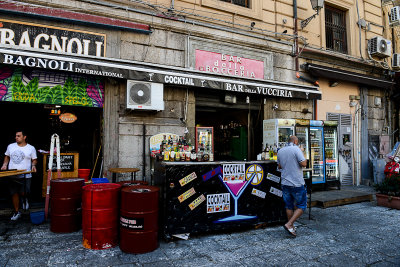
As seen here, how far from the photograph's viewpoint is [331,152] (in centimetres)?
934

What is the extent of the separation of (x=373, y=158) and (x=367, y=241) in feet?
27.2

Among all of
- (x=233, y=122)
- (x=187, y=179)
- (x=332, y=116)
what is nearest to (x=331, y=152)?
(x=332, y=116)

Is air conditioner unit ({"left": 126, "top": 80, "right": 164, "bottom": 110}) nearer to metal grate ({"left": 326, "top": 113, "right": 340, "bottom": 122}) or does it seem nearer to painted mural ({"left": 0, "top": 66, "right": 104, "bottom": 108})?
painted mural ({"left": 0, "top": 66, "right": 104, "bottom": 108})

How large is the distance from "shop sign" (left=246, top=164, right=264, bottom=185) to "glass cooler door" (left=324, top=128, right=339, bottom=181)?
505 cm

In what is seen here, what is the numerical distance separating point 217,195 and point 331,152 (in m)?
6.43

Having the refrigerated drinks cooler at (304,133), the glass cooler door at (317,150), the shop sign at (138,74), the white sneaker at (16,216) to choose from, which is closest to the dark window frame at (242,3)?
the shop sign at (138,74)

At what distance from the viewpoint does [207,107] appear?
28.1ft

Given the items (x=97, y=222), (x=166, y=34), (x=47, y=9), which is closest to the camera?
(x=97, y=222)

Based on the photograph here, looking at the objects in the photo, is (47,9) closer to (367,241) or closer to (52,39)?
(52,39)

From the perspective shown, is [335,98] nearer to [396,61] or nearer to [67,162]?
[396,61]

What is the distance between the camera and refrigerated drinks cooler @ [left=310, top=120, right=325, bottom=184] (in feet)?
28.5

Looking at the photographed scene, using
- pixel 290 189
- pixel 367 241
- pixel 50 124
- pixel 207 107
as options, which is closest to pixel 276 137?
pixel 207 107

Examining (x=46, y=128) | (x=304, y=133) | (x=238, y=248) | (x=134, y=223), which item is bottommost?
(x=238, y=248)

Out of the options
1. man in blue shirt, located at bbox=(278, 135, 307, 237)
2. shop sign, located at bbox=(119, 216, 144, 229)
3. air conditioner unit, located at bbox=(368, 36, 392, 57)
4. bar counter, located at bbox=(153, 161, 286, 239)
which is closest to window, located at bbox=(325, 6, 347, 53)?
air conditioner unit, located at bbox=(368, 36, 392, 57)
